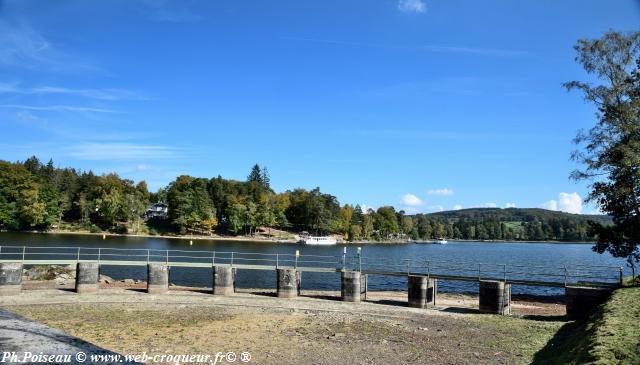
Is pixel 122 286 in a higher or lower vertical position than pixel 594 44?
lower

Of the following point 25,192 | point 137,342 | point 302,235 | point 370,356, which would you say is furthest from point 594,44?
point 302,235

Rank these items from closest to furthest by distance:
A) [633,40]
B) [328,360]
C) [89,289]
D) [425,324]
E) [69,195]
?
[328,360] → [425,324] → [89,289] → [633,40] → [69,195]

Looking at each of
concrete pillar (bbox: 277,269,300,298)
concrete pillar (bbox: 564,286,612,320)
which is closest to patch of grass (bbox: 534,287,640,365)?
concrete pillar (bbox: 564,286,612,320)

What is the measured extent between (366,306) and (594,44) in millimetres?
20090

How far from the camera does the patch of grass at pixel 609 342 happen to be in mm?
10235

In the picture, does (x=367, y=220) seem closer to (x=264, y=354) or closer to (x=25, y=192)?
(x=25, y=192)

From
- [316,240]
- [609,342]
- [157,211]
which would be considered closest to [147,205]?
[157,211]

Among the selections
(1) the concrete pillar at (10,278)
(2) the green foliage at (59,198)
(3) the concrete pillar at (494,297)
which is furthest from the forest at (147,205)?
(3) the concrete pillar at (494,297)

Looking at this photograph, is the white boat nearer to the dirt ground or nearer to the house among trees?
the house among trees

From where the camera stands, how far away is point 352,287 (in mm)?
28094

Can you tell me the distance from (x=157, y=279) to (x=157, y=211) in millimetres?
140772

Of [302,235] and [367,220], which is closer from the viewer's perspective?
[302,235]

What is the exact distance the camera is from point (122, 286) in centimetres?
3111

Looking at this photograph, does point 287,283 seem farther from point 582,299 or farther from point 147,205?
point 147,205
